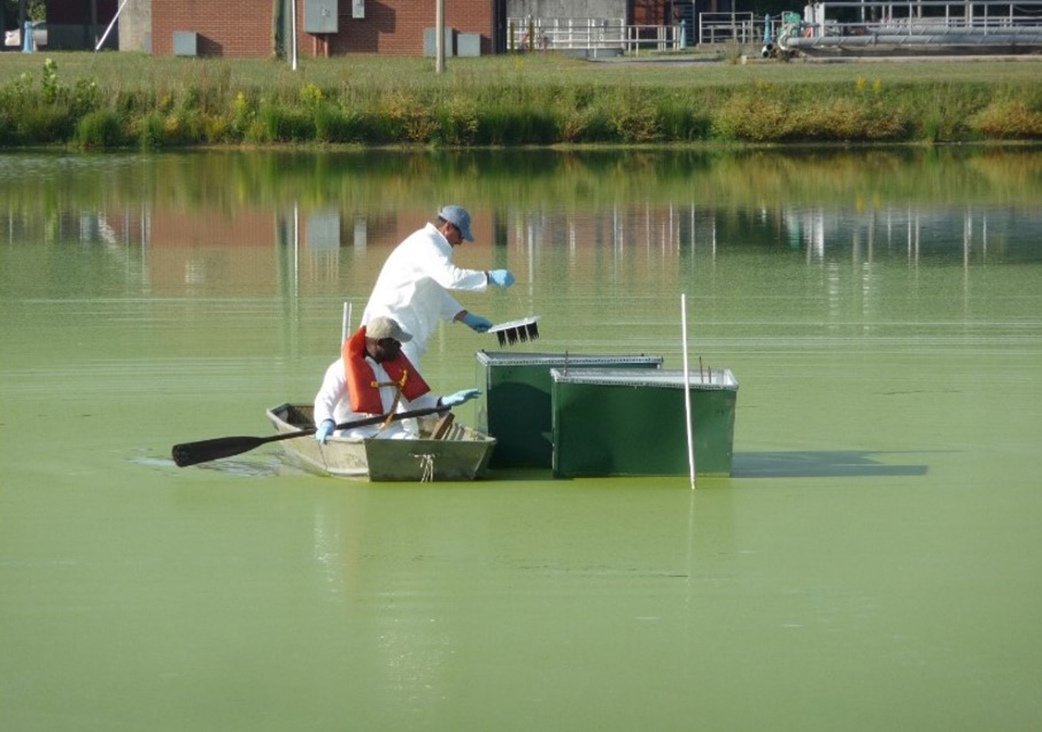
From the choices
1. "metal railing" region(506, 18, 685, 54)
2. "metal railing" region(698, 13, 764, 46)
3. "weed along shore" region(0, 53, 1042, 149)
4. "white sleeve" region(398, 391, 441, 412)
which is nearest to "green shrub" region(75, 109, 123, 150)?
"weed along shore" region(0, 53, 1042, 149)

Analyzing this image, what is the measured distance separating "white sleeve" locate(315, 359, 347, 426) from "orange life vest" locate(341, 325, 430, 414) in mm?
58

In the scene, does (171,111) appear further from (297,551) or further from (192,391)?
(297,551)

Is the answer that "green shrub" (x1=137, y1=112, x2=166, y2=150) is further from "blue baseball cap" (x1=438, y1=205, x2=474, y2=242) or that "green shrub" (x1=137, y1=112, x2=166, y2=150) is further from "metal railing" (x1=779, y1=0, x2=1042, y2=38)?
"blue baseball cap" (x1=438, y1=205, x2=474, y2=242)

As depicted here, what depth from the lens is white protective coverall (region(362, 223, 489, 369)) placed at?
35.9ft

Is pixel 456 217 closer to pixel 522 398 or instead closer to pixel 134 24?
pixel 522 398

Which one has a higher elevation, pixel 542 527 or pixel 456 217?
pixel 456 217

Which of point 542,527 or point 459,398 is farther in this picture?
point 459,398

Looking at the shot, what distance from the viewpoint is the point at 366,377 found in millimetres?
10766

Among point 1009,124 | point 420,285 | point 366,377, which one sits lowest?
point 366,377

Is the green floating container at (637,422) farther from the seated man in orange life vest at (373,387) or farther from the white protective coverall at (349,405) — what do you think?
the white protective coverall at (349,405)

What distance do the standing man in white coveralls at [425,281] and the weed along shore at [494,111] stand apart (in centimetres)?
2502

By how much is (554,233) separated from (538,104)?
13.6 meters

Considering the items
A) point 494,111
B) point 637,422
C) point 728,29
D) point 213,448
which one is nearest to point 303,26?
point 728,29

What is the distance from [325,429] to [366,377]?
374mm
